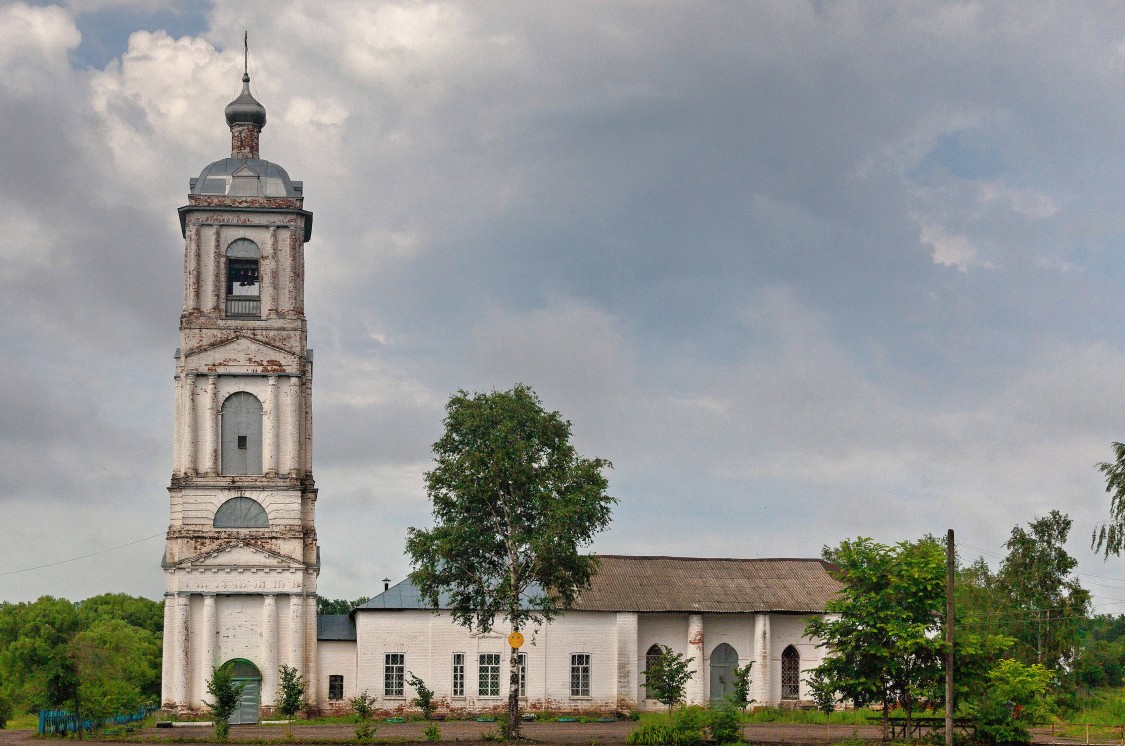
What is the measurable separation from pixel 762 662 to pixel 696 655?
99.4 inches

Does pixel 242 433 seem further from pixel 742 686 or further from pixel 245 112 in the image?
pixel 742 686

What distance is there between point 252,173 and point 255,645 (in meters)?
16.8

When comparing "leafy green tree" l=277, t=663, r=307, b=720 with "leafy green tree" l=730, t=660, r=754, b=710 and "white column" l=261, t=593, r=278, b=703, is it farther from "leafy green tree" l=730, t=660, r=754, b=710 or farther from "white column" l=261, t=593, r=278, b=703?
"leafy green tree" l=730, t=660, r=754, b=710

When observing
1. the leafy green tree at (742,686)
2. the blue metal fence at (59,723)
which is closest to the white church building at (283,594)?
the leafy green tree at (742,686)

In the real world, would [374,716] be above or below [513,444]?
below

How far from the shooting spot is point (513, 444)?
120 ft

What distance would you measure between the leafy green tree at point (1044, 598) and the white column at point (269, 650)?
91.6 feet

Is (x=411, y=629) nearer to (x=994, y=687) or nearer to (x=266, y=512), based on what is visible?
(x=266, y=512)

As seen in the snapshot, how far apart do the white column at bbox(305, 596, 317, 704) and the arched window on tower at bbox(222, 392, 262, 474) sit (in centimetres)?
502

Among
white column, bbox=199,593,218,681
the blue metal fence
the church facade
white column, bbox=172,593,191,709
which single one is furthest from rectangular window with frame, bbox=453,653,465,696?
the blue metal fence

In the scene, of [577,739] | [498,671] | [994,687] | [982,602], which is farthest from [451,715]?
[982,602]

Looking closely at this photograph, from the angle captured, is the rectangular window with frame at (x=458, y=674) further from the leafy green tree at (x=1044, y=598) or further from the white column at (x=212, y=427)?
the leafy green tree at (x=1044, y=598)

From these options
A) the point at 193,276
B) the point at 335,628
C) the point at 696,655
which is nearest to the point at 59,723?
the point at 335,628

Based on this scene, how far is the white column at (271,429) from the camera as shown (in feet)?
151
